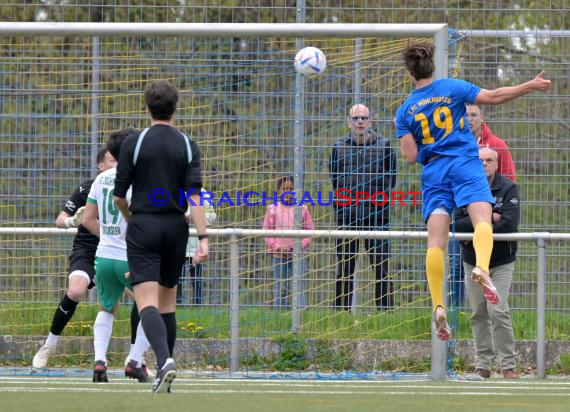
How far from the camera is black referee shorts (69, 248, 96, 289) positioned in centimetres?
1180

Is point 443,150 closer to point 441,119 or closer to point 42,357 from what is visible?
point 441,119

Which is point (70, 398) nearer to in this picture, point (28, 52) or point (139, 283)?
point (139, 283)

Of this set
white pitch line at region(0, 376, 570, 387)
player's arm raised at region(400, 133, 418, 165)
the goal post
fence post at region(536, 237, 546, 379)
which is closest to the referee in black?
player's arm raised at region(400, 133, 418, 165)

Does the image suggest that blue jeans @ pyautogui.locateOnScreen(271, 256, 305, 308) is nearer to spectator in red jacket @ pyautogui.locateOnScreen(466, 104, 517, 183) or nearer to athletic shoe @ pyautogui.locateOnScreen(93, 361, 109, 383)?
spectator in red jacket @ pyautogui.locateOnScreen(466, 104, 517, 183)

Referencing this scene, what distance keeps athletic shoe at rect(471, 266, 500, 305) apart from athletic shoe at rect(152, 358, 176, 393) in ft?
7.45

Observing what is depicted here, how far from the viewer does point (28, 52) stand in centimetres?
1345

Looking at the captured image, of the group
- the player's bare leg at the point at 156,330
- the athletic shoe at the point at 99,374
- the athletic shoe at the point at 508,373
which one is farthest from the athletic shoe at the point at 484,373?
the player's bare leg at the point at 156,330

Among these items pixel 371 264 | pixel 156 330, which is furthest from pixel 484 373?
pixel 156 330

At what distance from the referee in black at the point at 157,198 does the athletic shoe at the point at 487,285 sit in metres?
1.87

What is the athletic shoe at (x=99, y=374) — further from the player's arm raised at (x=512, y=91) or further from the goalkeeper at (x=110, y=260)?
the player's arm raised at (x=512, y=91)

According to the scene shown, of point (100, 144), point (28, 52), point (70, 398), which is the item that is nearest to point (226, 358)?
point (100, 144)

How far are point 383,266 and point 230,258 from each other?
137 centimetres

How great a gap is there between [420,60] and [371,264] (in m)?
3.09

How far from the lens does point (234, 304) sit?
496 inches
